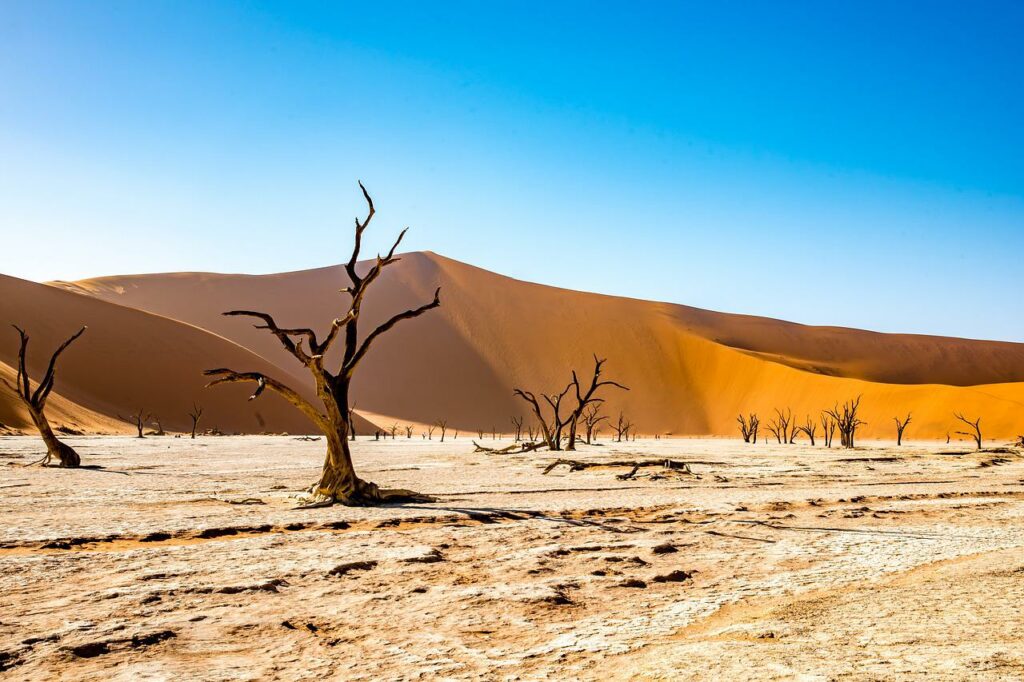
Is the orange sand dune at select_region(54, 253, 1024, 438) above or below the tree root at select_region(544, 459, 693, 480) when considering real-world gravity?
above

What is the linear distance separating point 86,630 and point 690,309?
112 metres

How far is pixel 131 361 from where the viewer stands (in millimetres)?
56469

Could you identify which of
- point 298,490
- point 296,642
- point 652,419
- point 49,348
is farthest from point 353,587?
point 652,419

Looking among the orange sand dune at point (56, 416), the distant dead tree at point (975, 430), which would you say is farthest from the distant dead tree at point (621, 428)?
the orange sand dune at point (56, 416)

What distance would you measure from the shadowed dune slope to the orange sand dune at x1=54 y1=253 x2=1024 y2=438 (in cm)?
2010

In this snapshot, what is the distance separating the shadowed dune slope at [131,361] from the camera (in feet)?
171

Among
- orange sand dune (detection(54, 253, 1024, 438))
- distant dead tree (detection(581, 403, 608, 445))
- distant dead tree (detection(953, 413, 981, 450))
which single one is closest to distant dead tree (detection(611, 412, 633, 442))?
distant dead tree (detection(581, 403, 608, 445))

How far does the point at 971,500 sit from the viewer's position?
11070 millimetres

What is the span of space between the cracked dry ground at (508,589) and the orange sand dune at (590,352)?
63737mm

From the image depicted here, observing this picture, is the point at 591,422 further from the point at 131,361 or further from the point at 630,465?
the point at 131,361

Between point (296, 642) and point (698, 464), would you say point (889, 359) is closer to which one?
point (698, 464)

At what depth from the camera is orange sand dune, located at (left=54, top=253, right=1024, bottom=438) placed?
75562mm

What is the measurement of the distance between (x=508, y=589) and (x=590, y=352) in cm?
8609

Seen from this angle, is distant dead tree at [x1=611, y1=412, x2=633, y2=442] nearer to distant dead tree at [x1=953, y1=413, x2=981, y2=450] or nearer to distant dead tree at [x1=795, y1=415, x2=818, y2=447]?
distant dead tree at [x1=795, y1=415, x2=818, y2=447]
